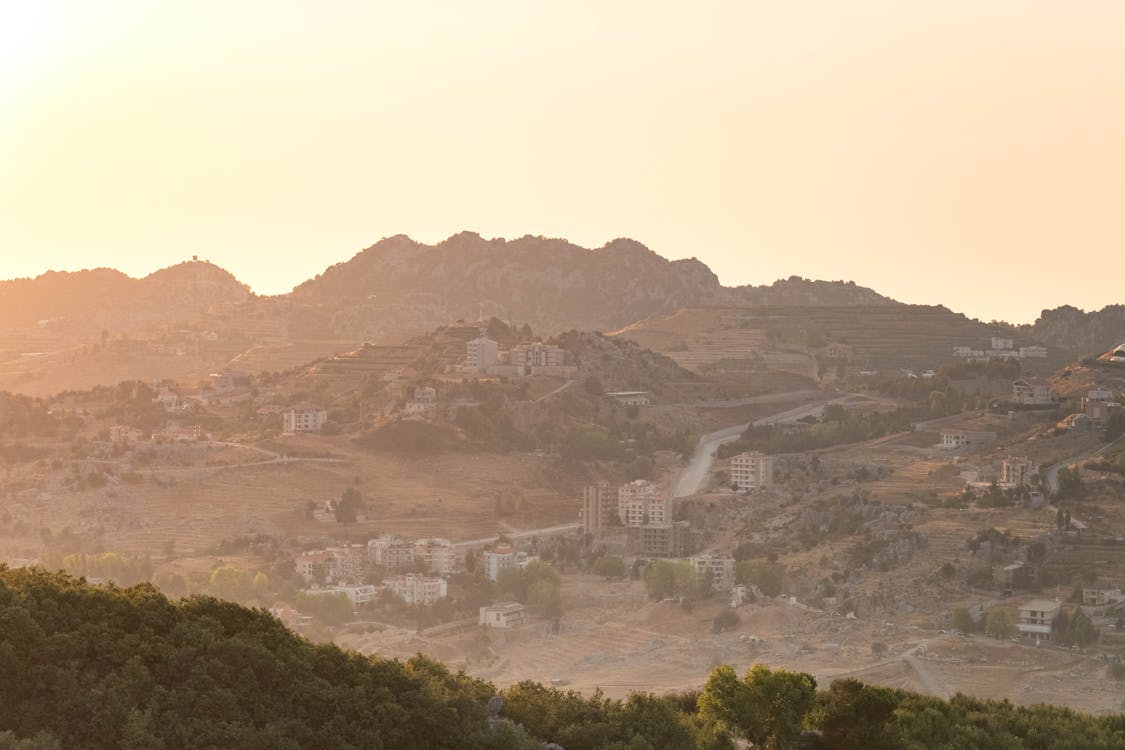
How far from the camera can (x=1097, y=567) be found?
165 feet

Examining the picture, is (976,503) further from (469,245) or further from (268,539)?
(469,245)

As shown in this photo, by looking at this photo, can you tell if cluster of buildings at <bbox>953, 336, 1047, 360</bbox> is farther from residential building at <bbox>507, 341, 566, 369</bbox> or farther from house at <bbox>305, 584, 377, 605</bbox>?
house at <bbox>305, 584, 377, 605</bbox>

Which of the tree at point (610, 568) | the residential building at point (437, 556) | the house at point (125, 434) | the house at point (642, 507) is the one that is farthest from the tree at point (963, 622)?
the house at point (125, 434)

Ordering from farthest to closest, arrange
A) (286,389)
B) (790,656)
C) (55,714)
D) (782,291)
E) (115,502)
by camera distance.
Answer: (782,291)
(286,389)
(115,502)
(790,656)
(55,714)

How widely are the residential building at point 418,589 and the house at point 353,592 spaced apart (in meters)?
0.59

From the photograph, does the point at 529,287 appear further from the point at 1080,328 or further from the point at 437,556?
the point at 437,556

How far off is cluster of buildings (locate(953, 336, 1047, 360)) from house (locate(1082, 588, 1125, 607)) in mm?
58176

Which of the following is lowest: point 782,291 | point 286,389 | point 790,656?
point 790,656

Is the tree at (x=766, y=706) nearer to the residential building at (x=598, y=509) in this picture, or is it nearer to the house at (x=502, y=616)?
the house at (x=502, y=616)

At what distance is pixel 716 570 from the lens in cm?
5362

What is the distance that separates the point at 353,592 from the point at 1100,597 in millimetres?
19451

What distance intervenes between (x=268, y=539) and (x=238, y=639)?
117 feet

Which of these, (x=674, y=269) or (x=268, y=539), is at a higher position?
(x=674, y=269)

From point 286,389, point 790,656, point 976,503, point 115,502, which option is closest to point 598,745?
point 790,656
